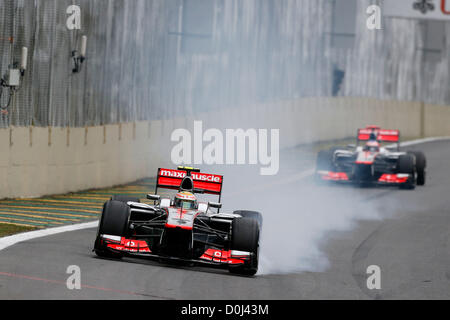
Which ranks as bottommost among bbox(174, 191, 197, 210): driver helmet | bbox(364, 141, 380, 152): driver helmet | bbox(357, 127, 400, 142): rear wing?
bbox(174, 191, 197, 210): driver helmet

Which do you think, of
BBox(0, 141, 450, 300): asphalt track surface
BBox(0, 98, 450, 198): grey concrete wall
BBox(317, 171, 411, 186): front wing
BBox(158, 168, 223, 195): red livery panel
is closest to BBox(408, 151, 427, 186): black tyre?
BBox(317, 171, 411, 186): front wing

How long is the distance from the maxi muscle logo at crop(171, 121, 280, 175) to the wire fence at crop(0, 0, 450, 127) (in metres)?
0.85

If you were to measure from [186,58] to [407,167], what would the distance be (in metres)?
7.73

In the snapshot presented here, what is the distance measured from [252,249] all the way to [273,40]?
2386 centimetres

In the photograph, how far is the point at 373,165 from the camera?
26.4 m

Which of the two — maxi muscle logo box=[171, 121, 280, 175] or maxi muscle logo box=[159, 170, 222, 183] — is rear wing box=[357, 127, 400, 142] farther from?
maxi muscle logo box=[159, 170, 222, 183]

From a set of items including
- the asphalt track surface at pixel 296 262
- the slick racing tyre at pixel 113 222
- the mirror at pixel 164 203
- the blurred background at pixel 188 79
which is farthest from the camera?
the blurred background at pixel 188 79

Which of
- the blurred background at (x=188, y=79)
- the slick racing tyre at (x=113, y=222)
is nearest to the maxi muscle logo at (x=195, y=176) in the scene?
the slick racing tyre at (x=113, y=222)

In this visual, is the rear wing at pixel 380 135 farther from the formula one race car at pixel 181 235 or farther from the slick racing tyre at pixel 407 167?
the formula one race car at pixel 181 235

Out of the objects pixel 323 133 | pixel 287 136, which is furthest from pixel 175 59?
pixel 323 133

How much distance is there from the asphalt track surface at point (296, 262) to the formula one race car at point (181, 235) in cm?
19

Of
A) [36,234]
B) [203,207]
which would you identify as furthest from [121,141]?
[203,207]

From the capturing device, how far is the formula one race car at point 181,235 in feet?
40.7

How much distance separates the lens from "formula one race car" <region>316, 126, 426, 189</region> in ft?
85.6
